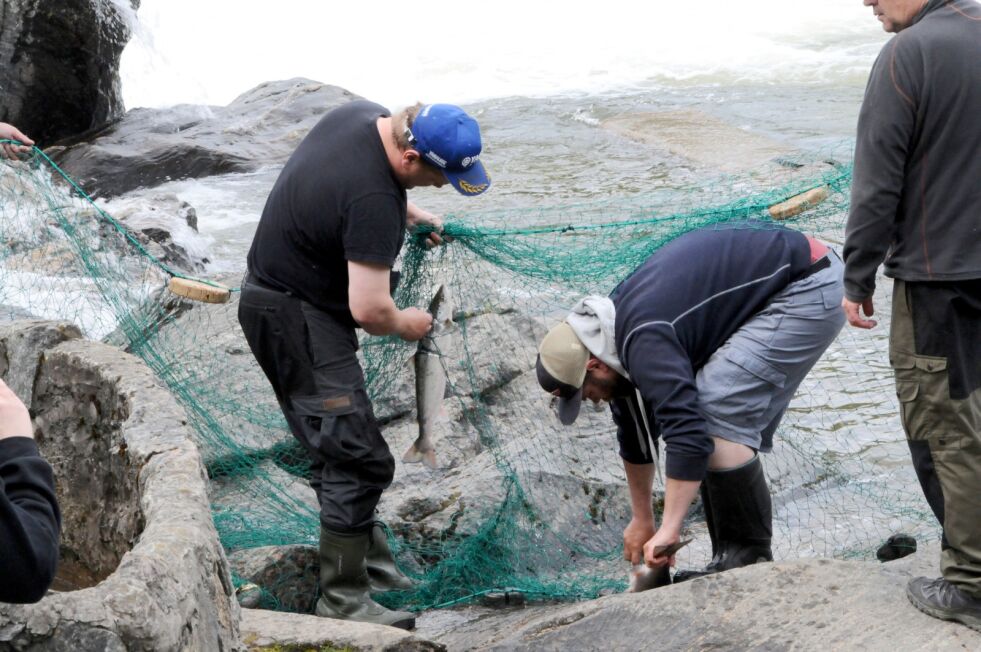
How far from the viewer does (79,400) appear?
3.70 m

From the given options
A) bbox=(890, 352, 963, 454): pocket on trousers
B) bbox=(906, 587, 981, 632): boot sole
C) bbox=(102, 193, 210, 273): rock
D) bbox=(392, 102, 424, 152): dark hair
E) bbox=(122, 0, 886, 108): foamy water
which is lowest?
bbox=(122, 0, 886, 108): foamy water

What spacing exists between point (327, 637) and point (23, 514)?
167cm

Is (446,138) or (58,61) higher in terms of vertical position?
(446,138)

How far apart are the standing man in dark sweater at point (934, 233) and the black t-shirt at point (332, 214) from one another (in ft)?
5.20

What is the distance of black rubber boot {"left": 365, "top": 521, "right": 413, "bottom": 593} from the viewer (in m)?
4.68

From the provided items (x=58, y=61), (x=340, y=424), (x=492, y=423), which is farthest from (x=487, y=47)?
(x=340, y=424)

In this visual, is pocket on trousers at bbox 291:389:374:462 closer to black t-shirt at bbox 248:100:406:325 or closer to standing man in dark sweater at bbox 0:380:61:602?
black t-shirt at bbox 248:100:406:325

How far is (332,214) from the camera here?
13.3ft

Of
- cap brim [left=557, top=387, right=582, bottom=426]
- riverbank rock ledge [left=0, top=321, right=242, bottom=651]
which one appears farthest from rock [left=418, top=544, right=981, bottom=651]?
riverbank rock ledge [left=0, top=321, right=242, bottom=651]

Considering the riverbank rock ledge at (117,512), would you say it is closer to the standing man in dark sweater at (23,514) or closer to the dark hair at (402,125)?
the standing man in dark sweater at (23,514)

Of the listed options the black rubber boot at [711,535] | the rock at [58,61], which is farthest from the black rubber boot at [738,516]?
the rock at [58,61]

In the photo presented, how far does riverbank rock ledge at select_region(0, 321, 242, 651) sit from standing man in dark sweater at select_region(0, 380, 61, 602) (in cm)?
18

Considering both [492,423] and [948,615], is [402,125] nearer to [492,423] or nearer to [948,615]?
[492,423]

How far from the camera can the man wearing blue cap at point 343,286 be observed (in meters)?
4.04
